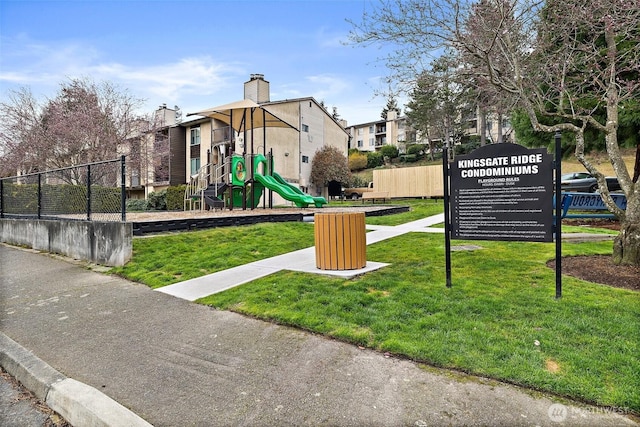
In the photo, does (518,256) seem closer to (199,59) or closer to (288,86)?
(199,59)

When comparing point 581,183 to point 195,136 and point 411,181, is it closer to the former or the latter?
point 411,181

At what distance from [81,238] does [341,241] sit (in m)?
6.70

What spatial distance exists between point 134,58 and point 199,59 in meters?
2.43

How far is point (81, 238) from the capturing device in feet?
29.5

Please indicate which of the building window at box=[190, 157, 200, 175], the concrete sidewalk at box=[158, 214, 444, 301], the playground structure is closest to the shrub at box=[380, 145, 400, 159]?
the building window at box=[190, 157, 200, 175]

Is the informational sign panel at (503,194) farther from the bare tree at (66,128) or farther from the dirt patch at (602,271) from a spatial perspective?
the bare tree at (66,128)

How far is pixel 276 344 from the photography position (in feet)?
12.7

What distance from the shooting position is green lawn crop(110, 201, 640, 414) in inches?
119

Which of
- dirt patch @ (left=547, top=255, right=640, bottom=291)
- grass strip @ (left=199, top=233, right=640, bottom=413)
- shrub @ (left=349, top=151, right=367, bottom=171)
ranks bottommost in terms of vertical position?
grass strip @ (left=199, top=233, right=640, bottom=413)

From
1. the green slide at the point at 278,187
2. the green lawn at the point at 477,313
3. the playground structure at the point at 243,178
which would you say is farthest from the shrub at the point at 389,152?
the green lawn at the point at 477,313

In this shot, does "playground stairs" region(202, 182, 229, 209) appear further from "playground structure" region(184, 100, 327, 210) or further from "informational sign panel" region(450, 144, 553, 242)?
"informational sign panel" region(450, 144, 553, 242)

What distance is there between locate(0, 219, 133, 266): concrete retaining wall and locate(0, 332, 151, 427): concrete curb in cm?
419

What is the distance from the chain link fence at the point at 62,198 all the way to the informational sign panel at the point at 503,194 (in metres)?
6.73

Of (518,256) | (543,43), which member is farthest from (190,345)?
(543,43)
